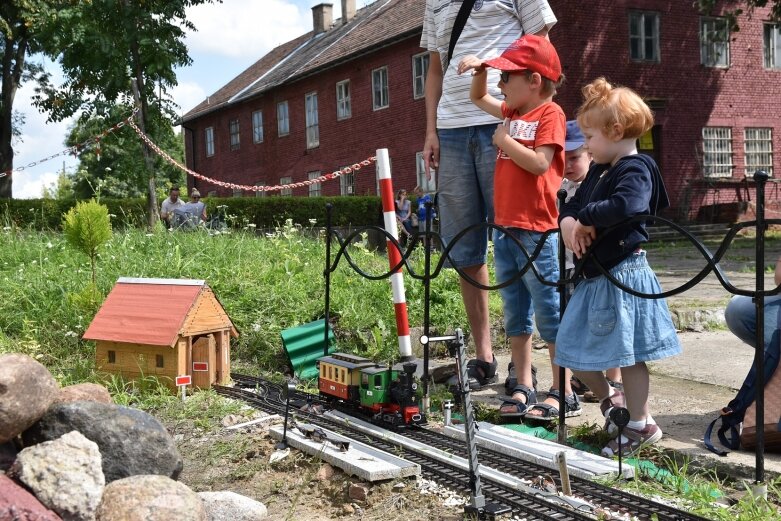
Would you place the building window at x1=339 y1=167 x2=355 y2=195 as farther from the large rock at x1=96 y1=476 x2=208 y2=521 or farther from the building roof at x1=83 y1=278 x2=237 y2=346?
the large rock at x1=96 y1=476 x2=208 y2=521

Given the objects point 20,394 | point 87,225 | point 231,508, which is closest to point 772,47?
point 87,225

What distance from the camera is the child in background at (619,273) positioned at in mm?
3420

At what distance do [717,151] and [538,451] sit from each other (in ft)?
83.3

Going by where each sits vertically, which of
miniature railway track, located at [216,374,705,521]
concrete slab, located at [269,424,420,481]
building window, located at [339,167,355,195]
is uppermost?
building window, located at [339,167,355,195]

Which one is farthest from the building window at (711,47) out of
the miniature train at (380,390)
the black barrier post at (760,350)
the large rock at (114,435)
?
the large rock at (114,435)

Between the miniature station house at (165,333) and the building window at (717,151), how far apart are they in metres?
23.7

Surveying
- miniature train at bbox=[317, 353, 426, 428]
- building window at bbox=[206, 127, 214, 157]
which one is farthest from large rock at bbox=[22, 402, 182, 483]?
building window at bbox=[206, 127, 214, 157]

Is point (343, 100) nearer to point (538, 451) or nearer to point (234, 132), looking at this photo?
point (234, 132)

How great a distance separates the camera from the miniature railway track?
9.06 feet

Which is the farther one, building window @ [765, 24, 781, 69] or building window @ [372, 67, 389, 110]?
building window @ [372, 67, 389, 110]

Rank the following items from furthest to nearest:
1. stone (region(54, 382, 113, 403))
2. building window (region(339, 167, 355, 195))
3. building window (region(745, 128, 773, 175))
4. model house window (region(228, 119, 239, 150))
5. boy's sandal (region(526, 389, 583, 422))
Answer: model house window (region(228, 119, 239, 150))
building window (region(339, 167, 355, 195))
building window (region(745, 128, 773, 175))
boy's sandal (region(526, 389, 583, 422))
stone (region(54, 382, 113, 403))

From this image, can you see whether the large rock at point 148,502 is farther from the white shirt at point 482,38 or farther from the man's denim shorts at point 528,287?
the white shirt at point 482,38

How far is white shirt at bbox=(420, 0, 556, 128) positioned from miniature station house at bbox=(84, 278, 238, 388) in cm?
180

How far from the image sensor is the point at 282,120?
121ft
